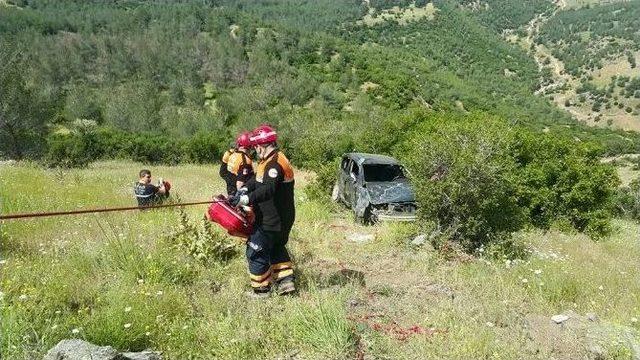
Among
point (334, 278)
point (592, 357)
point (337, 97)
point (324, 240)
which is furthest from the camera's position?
point (337, 97)

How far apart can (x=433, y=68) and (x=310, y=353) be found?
136689mm

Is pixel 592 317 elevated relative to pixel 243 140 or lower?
lower

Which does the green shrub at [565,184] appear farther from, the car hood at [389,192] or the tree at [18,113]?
the tree at [18,113]

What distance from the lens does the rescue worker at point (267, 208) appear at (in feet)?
16.1

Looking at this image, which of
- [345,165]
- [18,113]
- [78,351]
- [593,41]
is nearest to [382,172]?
[345,165]

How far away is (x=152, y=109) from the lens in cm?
6209

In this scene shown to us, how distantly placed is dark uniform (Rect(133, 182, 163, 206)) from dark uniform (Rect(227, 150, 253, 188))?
2825 mm

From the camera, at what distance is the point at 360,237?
8.96m

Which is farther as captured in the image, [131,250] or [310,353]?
[131,250]

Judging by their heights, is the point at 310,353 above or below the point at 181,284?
above

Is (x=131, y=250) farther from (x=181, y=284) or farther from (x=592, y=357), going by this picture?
(x=592, y=357)

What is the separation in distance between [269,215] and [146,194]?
5.71 metres

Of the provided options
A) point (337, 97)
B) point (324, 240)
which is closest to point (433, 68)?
point (337, 97)

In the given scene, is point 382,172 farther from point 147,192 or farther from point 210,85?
point 210,85
